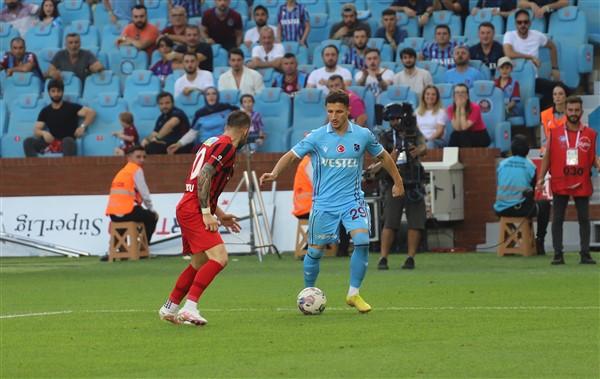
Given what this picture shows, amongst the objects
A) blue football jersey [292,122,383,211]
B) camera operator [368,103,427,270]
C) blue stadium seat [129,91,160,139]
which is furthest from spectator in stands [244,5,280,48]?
blue football jersey [292,122,383,211]

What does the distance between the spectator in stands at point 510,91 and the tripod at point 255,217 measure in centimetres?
442

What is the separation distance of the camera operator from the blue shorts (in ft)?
18.1

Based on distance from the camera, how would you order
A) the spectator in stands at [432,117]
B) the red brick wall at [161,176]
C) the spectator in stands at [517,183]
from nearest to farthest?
the spectator in stands at [517,183]
the red brick wall at [161,176]
the spectator in stands at [432,117]

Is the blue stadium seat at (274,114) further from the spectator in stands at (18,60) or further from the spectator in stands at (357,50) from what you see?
the spectator in stands at (18,60)

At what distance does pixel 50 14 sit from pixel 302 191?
9162 millimetres

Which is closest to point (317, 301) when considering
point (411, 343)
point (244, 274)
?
point (411, 343)

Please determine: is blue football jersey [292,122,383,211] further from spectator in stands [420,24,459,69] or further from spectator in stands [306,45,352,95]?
spectator in stands [420,24,459,69]

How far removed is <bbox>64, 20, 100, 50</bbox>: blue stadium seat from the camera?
2877 centimetres

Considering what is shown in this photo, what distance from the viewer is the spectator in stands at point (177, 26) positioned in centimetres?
2734

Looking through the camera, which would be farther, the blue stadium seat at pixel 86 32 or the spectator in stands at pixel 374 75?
the blue stadium seat at pixel 86 32

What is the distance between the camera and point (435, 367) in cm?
924

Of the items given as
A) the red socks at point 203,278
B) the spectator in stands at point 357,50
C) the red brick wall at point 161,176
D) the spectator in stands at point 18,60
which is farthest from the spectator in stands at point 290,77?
the red socks at point 203,278

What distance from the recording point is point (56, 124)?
84.6 ft

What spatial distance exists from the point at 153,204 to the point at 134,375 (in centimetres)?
1521
